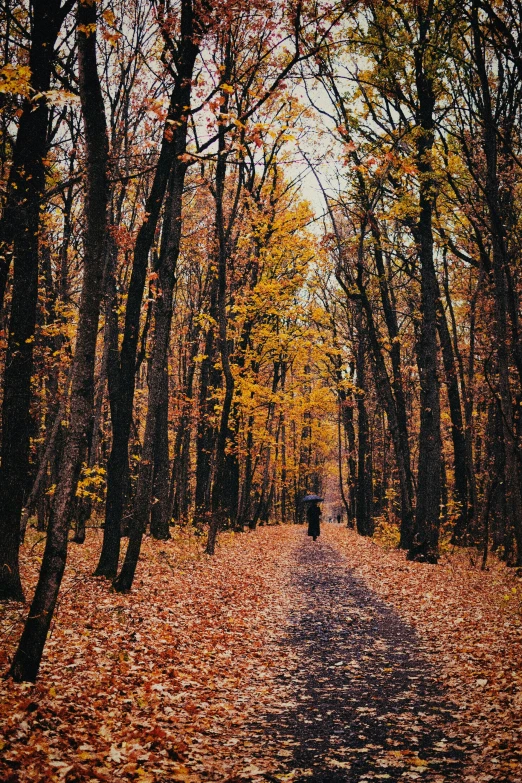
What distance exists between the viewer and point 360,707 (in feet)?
20.2

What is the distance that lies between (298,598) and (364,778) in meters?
8.14

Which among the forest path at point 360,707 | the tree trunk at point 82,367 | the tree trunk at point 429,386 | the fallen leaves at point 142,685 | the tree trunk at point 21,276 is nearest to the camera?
the fallen leaves at point 142,685

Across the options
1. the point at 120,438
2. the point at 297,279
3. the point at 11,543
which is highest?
the point at 297,279

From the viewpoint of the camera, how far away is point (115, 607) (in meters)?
9.34

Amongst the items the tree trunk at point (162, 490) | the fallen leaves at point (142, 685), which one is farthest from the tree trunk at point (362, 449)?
the fallen leaves at point (142, 685)

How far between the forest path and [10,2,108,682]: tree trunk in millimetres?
2374

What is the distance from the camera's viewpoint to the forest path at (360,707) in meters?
4.72

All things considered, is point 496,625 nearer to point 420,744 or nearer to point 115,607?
point 420,744

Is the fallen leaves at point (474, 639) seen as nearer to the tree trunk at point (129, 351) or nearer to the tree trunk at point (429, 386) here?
the tree trunk at point (429, 386)

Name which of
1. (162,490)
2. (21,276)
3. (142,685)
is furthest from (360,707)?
(162,490)

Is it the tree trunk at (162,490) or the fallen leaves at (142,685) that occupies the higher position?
the tree trunk at (162,490)

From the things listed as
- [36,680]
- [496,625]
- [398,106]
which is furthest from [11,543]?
[398,106]

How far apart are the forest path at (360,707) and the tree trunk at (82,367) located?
7.79 ft

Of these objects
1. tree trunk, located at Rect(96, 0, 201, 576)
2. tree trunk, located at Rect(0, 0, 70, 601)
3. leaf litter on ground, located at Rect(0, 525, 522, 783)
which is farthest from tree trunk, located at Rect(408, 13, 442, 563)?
tree trunk, located at Rect(0, 0, 70, 601)
